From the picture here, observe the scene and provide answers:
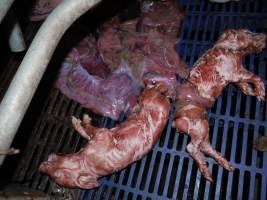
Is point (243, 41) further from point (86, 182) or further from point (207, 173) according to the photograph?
point (86, 182)

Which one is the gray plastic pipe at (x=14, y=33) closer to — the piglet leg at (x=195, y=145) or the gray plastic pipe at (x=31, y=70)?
the gray plastic pipe at (x=31, y=70)

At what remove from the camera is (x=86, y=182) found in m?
2.42

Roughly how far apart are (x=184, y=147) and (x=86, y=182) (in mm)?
923

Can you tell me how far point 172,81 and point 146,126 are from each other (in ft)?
2.04

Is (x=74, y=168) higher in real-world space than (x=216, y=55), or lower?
lower

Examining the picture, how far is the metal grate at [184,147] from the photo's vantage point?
8.14 ft

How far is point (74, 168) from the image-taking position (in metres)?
2.38

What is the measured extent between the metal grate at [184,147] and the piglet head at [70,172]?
23 cm

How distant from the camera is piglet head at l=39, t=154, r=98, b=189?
239cm

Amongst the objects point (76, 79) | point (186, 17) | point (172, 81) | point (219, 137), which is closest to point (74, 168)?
point (76, 79)

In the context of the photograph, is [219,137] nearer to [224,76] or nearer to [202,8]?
[224,76]

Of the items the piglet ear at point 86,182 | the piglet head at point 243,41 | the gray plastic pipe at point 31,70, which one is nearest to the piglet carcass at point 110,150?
the piglet ear at point 86,182

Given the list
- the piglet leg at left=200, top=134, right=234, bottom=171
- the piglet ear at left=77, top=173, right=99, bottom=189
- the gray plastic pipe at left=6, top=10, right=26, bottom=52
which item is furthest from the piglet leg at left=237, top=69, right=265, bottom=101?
the gray plastic pipe at left=6, top=10, right=26, bottom=52

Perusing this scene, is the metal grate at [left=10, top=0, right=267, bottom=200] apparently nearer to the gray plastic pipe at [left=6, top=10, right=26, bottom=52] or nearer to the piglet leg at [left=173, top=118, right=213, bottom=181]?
the piglet leg at [left=173, top=118, right=213, bottom=181]
